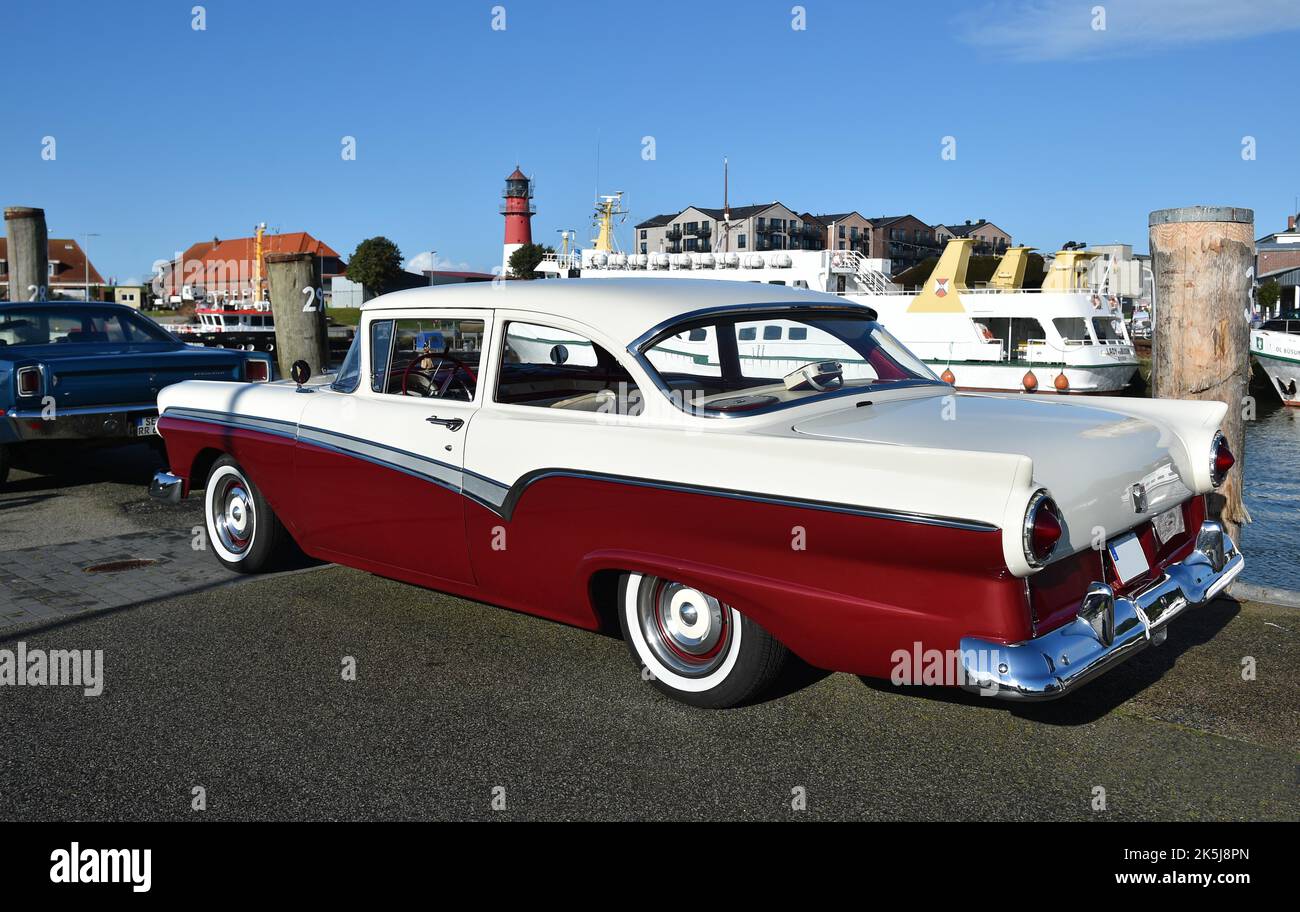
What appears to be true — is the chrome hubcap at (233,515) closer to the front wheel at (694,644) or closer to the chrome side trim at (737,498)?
the chrome side trim at (737,498)

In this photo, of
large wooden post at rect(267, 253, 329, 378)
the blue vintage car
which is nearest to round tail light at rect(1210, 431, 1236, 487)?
the blue vintage car

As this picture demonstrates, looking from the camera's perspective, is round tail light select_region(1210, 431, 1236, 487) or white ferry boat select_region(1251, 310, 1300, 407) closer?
round tail light select_region(1210, 431, 1236, 487)

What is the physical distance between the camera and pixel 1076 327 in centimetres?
2500

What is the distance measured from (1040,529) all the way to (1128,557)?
2.99ft

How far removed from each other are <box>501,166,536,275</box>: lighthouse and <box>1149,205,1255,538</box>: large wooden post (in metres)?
65.4

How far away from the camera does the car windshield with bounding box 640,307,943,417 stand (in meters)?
4.23

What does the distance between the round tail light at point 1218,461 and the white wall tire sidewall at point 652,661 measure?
2.02 meters

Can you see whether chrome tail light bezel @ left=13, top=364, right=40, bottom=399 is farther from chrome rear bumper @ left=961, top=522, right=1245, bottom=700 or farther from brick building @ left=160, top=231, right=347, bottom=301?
brick building @ left=160, top=231, right=347, bottom=301

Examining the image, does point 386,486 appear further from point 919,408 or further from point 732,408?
point 919,408

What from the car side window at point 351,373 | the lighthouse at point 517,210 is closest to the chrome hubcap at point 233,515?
the car side window at point 351,373

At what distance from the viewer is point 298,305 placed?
1114cm

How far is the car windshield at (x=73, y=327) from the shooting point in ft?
30.4

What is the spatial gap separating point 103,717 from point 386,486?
1469 millimetres
